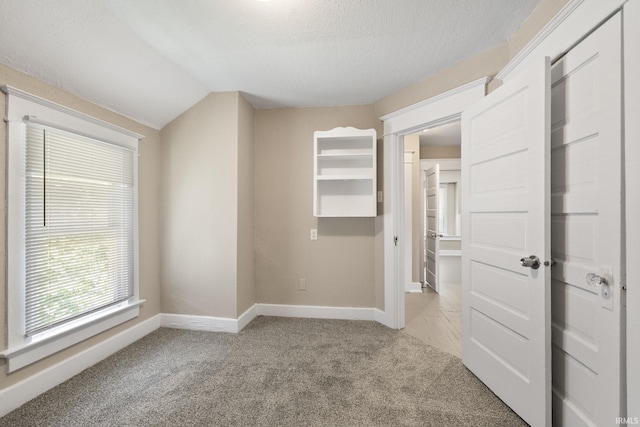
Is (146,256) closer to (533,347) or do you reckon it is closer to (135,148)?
(135,148)

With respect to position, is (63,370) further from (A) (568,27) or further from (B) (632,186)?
(A) (568,27)

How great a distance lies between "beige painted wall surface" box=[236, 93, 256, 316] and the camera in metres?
2.82

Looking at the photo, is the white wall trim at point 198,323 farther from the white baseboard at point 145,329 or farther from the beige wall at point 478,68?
the beige wall at point 478,68

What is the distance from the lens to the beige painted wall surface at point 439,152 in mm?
5059

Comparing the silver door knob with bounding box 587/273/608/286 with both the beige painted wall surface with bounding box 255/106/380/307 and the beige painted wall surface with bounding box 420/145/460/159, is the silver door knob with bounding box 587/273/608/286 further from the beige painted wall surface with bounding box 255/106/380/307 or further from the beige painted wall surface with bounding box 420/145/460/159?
the beige painted wall surface with bounding box 420/145/460/159

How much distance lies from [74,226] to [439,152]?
17.3ft

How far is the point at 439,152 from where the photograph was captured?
5.11m

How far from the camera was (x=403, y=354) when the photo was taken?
2322 millimetres

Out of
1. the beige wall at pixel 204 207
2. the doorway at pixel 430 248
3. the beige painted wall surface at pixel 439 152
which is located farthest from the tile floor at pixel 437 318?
the beige painted wall surface at pixel 439 152

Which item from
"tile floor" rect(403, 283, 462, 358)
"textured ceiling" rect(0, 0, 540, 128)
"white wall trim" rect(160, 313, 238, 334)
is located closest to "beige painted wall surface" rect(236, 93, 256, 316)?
"white wall trim" rect(160, 313, 238, 334)

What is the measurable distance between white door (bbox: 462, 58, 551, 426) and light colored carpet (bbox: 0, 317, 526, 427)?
0.24m

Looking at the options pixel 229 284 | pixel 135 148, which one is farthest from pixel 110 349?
pixel 135 148

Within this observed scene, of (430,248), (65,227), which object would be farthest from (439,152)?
(65,227)

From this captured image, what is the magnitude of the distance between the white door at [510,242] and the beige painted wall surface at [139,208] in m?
2.92
